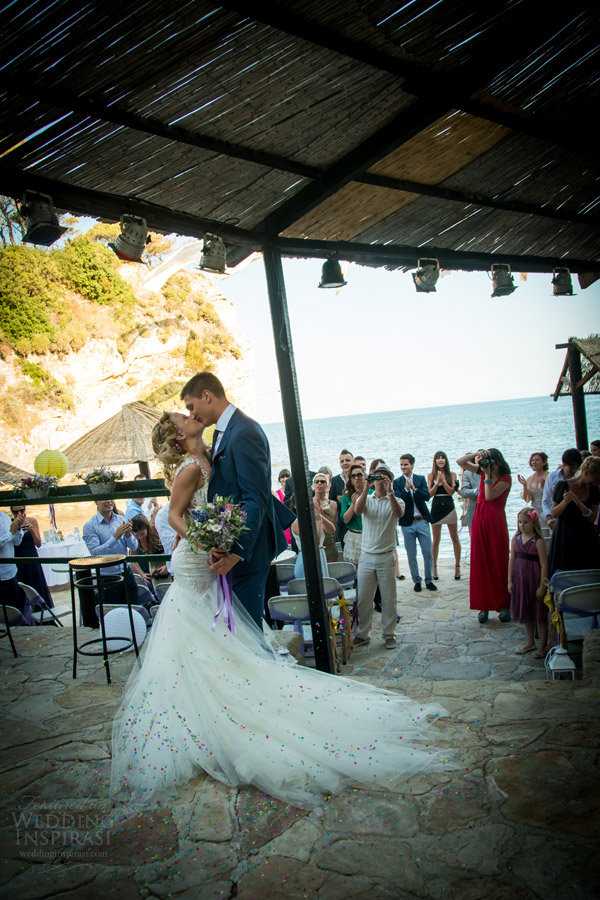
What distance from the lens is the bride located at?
2.56 meters

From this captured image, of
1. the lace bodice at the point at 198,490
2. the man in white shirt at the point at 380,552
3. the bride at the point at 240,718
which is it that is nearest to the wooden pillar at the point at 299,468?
the lace bodice at the point at 198,490

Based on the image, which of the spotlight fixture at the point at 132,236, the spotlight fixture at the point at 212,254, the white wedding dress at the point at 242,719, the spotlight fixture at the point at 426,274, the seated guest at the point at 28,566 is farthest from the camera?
the seated guest at the point at 28,566

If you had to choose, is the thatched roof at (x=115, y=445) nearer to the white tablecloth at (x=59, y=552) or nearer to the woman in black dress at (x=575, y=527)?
the white tablecloth at (x=59, y=552)

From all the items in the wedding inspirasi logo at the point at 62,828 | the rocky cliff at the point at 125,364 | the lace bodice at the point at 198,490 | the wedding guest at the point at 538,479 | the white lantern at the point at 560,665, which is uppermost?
the rocky cliff at the point at 125,364

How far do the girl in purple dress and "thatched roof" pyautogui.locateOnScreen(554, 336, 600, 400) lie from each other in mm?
5263

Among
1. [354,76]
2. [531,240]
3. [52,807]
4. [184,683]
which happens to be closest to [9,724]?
[52,807]

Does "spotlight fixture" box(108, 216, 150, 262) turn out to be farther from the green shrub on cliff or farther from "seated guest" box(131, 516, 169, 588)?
the green shrub on cliff

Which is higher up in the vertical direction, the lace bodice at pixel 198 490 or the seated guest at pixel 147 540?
the lace bodice at pixel 198 490

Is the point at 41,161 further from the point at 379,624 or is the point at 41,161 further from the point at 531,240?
the point at 379,624

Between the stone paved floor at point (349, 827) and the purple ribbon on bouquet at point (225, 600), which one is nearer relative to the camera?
the stone paved floor at point (349, 827)

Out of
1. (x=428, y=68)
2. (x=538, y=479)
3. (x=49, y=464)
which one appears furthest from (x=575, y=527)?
(x=49, y=464)

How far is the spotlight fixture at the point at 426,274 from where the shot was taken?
5.53 metres

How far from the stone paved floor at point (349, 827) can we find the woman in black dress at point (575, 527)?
2.18 meters

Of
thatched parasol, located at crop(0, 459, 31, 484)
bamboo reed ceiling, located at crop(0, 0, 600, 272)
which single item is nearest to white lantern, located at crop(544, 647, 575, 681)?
bamboo reed ceiling, located at crop(0, 0, 600, 272)
